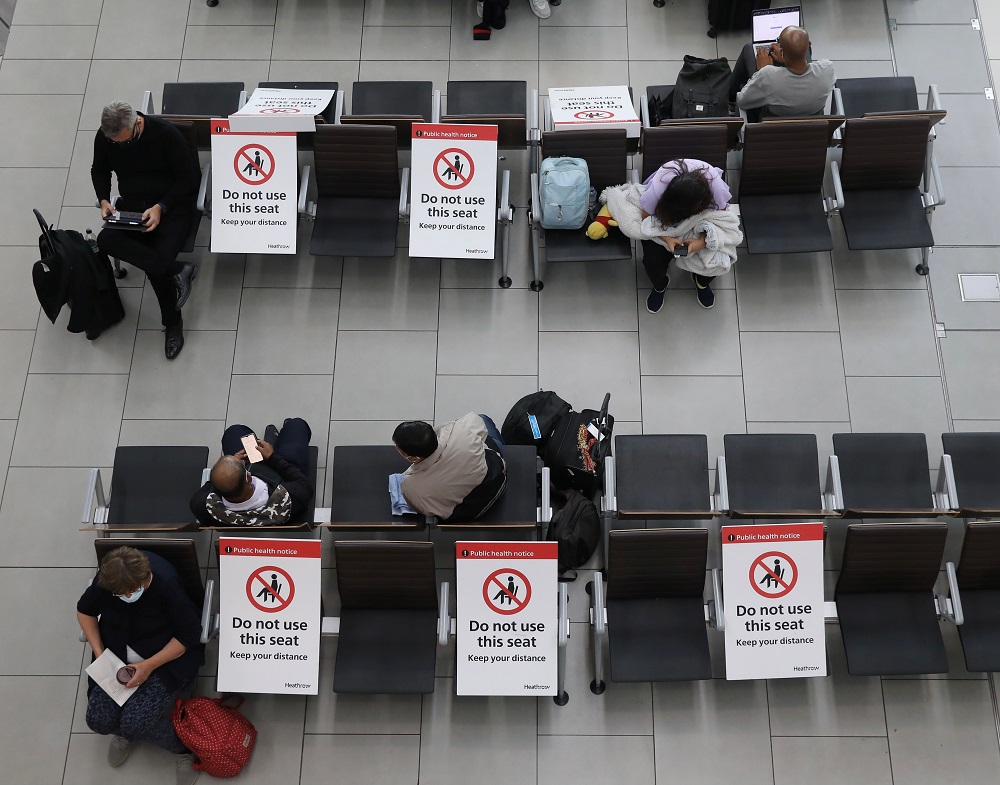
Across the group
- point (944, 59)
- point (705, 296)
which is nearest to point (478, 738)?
point (705, 296)

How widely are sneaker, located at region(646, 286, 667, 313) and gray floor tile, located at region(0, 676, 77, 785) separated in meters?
3.88

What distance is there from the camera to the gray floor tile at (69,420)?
5.00m

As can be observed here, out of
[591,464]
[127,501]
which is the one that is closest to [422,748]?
[591,464]

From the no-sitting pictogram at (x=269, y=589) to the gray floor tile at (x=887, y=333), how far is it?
3460 mm

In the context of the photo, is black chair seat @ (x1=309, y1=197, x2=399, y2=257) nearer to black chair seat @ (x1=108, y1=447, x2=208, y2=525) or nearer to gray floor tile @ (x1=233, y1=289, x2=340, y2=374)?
gray floor tile @ (x1=233, y1=289, x2=340, y2=374)

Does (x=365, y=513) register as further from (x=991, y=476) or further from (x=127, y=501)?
(x=991, y=476)

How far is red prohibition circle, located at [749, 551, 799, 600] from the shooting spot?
4113mm

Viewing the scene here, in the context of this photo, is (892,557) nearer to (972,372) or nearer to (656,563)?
(656,563)

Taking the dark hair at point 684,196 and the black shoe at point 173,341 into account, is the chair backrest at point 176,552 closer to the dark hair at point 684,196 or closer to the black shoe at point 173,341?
the black shoe at point 173,341

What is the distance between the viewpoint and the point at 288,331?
5285mm

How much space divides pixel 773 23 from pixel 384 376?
3.42 metres

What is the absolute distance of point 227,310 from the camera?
17.6 feet

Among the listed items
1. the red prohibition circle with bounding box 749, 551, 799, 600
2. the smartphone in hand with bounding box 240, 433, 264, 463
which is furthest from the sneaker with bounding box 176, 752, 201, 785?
the red prohibition circle with bounding box 749, 551, 799, 600

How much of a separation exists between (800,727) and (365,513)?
249 centimetres
